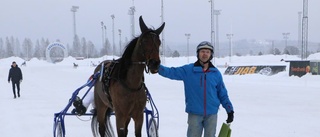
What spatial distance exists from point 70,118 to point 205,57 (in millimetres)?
5594

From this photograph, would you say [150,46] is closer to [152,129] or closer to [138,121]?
[138,121]

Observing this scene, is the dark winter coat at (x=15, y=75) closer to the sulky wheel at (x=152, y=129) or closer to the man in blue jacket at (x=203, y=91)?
the sulky wheel at (x=152, y=129)

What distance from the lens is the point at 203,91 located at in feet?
12.7

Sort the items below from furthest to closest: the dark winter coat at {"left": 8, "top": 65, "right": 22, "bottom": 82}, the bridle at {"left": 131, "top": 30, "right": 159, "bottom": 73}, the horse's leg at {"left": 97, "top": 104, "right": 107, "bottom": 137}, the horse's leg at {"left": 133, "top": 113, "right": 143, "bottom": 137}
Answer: the dark winter coat at {"left": 8, "top": 65, "right": 22, "bottom": 82}
the horse's leg at {"left": 97, "top": 104, "right": 107, "bottom": 137}
the horse's leg at {"left": 133, "top": 113, "right": 143, "bottom": 137}
the bridle at {"left": 131, "top": 30, "right": 159, "bottom": 73}

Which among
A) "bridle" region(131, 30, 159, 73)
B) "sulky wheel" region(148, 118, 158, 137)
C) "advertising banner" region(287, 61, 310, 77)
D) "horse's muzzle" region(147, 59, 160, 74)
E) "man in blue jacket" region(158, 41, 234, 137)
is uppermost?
"bridle" region(131, 30, 159, 73)

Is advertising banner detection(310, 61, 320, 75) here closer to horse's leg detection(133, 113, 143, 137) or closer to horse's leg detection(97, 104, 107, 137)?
horse's leg detection(97, 104, 107, 137)

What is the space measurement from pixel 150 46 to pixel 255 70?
1982 cm

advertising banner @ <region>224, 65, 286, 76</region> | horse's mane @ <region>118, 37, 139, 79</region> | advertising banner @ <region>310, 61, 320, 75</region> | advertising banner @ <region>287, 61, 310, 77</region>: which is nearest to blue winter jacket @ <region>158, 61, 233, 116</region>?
horse's mane @ <region>118, 37, 139, 79</region>

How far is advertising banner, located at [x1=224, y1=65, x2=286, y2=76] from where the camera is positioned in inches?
853

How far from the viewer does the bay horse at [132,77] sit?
392 cm

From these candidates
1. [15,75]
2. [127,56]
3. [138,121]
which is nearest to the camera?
[127,56]

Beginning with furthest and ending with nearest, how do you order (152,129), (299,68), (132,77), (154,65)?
1. (299,68)
2. (152,129)
3. (132,77)
4. (154,65)

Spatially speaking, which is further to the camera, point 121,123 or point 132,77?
point 121,123

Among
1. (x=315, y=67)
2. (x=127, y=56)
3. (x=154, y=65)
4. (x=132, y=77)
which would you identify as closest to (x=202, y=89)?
(x=154, y=65)
